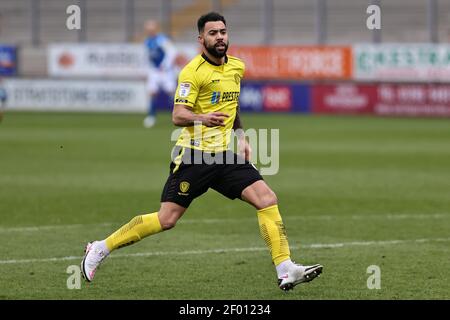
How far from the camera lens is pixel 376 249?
1065cm

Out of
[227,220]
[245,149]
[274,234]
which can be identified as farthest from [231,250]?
[227,220]

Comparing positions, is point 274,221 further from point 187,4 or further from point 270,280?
point 187,4

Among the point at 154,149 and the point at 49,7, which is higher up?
the point at 49,7

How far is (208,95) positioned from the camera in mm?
8664

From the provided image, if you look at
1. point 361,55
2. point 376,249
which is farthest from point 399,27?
point 376,249

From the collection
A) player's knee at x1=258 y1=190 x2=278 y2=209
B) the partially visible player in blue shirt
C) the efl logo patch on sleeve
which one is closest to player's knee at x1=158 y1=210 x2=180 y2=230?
player's knee at x1=258 y1=190 x2=278 y2=209

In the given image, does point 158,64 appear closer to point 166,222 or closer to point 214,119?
point 166,222

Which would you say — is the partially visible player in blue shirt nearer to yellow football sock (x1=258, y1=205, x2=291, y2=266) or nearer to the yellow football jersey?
the yellow football jersey

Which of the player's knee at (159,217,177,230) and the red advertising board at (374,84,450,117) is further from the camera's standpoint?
the red advertising board at (374,84,450,117)

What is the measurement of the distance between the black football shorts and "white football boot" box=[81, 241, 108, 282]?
69 cm

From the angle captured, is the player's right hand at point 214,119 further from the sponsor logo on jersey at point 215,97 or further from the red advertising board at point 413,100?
the red advertising board at point 413,100

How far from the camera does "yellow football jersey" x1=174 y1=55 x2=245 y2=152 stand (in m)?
8.54

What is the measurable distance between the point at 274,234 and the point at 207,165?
785mm

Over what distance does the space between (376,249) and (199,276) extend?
90.0 inches
